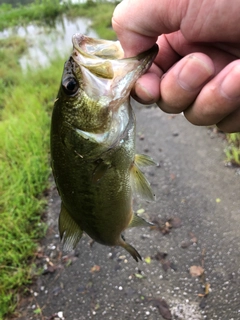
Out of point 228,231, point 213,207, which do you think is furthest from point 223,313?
point 213,207

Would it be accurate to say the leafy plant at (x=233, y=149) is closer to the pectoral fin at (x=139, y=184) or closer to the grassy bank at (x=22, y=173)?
the grassy bank at (x=22, y=173)

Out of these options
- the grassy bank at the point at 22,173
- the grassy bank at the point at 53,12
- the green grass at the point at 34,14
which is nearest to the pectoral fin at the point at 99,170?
the grassy bank at the point at 22,173

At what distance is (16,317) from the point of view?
309cm

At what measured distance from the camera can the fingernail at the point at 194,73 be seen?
136cm

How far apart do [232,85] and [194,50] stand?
438 mm

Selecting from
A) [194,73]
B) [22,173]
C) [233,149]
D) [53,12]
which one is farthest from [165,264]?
[53,12]

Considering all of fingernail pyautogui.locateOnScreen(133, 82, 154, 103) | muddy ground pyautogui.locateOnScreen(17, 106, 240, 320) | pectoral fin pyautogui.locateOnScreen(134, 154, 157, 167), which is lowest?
muddy ground pyautogui.locateOnScreen(17, 106, 240, 320)

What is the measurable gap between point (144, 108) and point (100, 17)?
745 cm

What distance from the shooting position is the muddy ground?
3.03 meters

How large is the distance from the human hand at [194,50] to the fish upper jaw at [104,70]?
0.28 ft

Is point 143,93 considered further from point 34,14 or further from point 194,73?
point 34,14

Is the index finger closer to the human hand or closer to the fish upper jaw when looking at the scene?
the human hand

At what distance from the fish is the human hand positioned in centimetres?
10

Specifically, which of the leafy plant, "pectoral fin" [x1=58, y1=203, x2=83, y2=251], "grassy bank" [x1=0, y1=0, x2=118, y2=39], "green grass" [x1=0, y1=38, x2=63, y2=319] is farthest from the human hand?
"grassy bank" [x1=0, y1=0, x2=118, y2=39]
